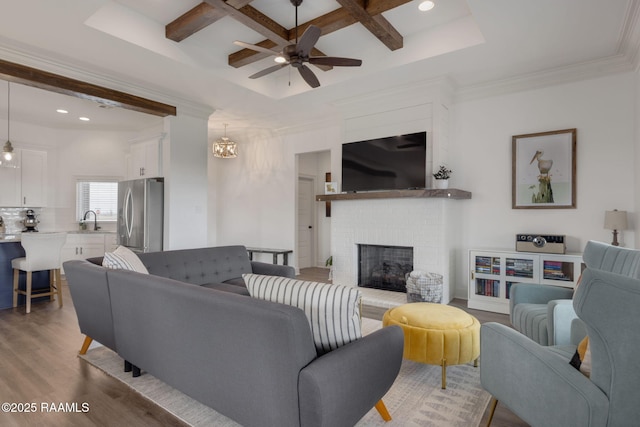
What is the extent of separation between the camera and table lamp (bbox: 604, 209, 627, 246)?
11.3 feet

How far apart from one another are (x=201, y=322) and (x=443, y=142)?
3.87 m

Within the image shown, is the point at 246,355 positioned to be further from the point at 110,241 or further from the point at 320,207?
the point at 110,241

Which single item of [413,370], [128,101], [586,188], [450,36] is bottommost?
[413,370]

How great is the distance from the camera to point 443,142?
450 cm

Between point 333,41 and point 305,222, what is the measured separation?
4.01 metres

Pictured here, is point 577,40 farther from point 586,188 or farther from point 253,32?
point 253,32

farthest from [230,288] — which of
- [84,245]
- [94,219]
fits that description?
[94,219]

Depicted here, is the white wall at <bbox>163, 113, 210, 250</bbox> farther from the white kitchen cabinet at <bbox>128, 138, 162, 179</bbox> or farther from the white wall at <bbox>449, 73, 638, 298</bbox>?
the white wall at <bbox>449, 73, 638, 298</bbox>

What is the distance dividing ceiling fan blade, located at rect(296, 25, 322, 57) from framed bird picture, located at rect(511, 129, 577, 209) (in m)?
2.86

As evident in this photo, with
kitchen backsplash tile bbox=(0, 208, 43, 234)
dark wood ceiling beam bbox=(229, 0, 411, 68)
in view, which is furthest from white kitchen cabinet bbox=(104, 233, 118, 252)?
dark wood ceiling beam bbox=(229, 0, 411, 68)

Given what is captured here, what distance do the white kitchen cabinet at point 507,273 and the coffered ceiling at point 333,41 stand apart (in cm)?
210

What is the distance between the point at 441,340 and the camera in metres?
2.22

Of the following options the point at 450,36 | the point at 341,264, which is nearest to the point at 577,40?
the point at 450,36

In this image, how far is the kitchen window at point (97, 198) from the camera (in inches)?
265
